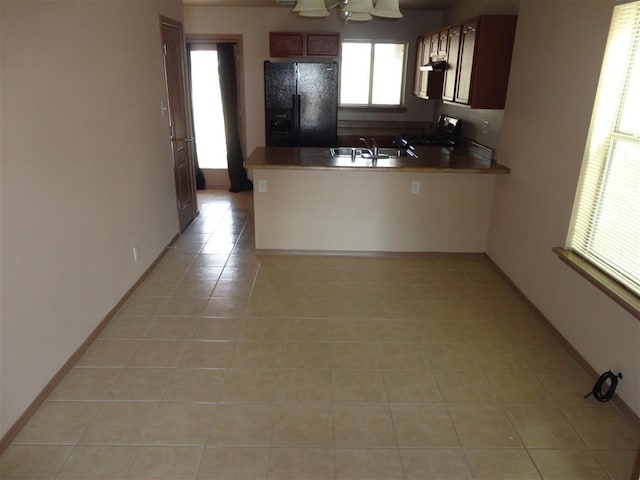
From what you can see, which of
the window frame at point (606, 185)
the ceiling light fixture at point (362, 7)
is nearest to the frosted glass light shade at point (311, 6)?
the ceiling light fixture at point (362, 7)

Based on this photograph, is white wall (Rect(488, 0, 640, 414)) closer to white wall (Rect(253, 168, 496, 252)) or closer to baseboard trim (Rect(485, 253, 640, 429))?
baseboard trim (Rect(485, 253, 640, 429))

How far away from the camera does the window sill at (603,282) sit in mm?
2188

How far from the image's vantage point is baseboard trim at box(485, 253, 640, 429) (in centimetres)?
221

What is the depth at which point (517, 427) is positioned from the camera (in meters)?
2.16

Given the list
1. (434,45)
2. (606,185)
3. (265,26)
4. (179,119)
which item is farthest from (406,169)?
(265,26)

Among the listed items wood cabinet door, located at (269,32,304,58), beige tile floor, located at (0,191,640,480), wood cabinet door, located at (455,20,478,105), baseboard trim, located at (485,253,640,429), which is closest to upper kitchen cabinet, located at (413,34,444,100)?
wood cabinet door, located at (455,20,478,105)

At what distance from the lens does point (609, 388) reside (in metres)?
2.32

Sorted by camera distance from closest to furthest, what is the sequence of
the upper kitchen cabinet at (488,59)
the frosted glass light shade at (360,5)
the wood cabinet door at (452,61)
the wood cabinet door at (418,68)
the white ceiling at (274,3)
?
the frosted glass light shade at (360,5) → the upper kitchen cabinet at (488,59) → the wood cabinet door at (452,61) → the white ceiling at (274,3) → the wood cabinet door at (418,68)

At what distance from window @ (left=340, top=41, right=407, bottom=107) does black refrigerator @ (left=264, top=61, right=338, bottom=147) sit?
604 mm

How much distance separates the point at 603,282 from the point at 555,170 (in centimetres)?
90

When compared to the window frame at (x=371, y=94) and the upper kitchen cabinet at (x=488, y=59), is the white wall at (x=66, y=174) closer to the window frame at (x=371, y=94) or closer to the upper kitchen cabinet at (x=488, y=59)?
the upper kitchen cabinet at (x=488, y=59)

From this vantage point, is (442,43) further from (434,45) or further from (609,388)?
(609,388)

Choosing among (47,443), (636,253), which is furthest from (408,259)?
(47,443)

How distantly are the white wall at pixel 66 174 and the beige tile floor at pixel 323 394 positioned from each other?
26cm
